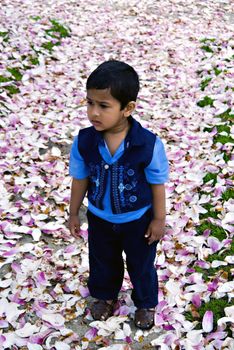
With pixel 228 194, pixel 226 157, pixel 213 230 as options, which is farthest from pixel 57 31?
pixel 213 230

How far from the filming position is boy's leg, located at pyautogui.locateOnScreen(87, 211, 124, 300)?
12.0ft

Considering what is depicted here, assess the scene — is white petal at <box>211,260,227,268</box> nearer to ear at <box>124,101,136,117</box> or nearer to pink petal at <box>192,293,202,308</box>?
pink petal at <box>192,293,202,308</box>

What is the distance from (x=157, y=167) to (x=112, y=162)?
281 millimetres

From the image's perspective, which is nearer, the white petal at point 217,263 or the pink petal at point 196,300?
the pink petal at point 196,300

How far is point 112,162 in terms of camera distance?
10.8ft

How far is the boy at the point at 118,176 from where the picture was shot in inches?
122

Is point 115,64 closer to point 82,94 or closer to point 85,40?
point 82,94

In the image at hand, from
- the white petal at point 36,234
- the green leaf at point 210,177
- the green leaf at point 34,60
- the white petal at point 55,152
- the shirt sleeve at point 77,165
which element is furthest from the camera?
the green leaf at point 34,60

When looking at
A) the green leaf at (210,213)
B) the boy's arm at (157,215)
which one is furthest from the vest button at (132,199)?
the green leaf at (210,213)

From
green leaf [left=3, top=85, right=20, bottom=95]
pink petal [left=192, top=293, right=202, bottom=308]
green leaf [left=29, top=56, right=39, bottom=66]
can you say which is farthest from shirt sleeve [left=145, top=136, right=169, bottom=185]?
green leaf [left=29, top=56, right=39, bottom=66]

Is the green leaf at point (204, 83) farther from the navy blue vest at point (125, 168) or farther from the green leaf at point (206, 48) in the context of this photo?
the navy blue vest at point (125, 168)

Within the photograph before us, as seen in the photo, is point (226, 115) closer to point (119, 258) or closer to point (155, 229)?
point (119, 258)

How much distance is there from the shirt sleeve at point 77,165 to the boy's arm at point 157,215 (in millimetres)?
460

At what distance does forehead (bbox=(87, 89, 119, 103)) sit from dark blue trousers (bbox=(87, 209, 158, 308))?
0.87 metres
